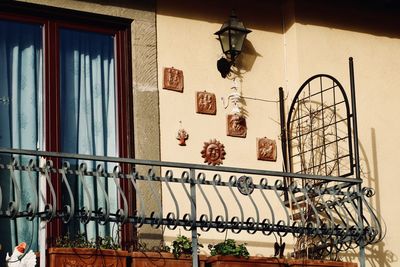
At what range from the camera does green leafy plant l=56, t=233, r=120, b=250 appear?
9898mm

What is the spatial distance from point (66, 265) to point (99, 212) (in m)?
0.51

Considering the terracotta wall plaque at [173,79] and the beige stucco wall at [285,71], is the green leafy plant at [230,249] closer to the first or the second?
the beige stucco wall at [285,71]

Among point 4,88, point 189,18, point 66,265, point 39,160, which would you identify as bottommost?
point 66,265

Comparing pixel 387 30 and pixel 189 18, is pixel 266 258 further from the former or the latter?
pixel 387 30

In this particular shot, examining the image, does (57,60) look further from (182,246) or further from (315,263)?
(315,263)

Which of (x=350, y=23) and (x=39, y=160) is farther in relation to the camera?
(x=350, y=23)

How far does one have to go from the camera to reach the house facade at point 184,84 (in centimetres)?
1073

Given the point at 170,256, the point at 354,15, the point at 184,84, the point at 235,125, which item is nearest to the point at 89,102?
the point at 184,84

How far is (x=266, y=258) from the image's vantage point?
10453mm

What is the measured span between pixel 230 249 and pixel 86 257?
134cm

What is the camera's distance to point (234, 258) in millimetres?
10219

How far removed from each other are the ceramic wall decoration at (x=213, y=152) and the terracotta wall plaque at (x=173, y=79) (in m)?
0.58

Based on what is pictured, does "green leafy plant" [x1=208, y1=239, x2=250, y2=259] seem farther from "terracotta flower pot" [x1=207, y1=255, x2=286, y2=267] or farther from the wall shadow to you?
the wall shadow

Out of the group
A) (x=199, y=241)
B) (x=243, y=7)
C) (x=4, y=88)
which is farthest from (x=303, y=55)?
(x=4, y=88)
